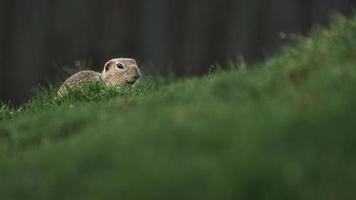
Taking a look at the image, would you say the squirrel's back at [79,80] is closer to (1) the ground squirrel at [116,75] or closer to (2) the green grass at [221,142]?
(1) the ground squirrel at [116,75]

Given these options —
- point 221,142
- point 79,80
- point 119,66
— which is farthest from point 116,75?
point 221,142

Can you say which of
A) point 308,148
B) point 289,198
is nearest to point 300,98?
point 308,148

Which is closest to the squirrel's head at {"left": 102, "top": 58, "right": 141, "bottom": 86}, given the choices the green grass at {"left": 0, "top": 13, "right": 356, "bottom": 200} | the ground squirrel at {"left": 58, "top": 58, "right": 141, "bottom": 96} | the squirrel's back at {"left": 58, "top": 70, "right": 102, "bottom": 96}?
the ground squirrel at {"left": 58, "top": 58, "right": 141, "bottom": 96}

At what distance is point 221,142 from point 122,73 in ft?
13.4

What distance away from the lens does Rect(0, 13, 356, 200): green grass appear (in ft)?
15.6

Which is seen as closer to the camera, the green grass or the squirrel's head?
the green grass

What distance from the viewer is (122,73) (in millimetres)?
9141

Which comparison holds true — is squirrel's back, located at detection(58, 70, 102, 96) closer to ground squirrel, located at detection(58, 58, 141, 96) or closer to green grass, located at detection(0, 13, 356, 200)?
ground squirrel, located at detection(58, 58, 141, 96)

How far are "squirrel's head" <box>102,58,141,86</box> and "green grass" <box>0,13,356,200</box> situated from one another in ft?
7.63

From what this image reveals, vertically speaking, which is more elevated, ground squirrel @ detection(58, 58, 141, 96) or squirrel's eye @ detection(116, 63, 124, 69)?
squirrel's eye @ detection(116, 63, 124, 69)

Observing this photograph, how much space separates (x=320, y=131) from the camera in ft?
16.6

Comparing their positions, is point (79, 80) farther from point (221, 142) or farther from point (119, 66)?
point (221, 142)

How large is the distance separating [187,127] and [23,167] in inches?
42.3

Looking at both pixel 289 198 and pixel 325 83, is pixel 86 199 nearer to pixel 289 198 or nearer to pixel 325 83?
pixel 289 198
